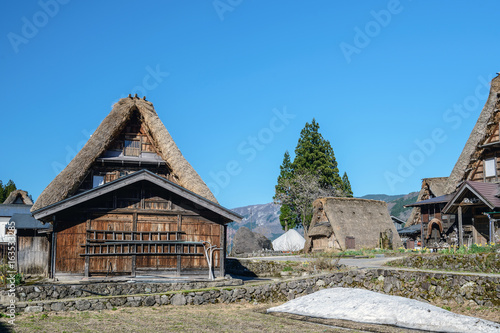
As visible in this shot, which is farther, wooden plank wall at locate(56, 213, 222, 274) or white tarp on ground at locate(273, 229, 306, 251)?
white tarp on ground at locate(273, 229, 306, 251)

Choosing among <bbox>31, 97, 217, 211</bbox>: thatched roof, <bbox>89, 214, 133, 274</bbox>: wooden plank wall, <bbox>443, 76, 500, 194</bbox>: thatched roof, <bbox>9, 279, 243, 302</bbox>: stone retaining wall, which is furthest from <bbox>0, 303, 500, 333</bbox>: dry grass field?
<bbox>443, 76, 500, 194</bbox>: thatched roof

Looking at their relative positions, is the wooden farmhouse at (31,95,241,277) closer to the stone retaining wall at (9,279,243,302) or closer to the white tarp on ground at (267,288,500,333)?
the stone retaining wall at (9,279,243,302)

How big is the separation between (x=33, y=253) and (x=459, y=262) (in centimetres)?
1931

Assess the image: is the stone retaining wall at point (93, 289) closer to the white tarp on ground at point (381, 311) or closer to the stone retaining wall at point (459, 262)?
the white tarp on ground at point (381, 311)

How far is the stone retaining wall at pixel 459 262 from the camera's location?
55.2 ft

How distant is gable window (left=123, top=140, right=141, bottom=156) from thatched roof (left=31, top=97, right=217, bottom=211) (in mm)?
818

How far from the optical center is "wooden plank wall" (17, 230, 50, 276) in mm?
23500

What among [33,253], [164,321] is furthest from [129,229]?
[33,253]

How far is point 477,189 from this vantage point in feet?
81.1

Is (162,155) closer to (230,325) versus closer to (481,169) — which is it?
(230,325)

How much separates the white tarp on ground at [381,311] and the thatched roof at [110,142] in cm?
905

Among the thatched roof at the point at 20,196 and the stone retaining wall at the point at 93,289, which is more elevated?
the thatched roof at the point at 20,196

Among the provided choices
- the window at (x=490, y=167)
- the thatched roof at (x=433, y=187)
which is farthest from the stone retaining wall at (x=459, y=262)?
the thatched roof at (x=433, y=187)

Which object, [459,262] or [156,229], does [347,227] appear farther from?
[156,229]
